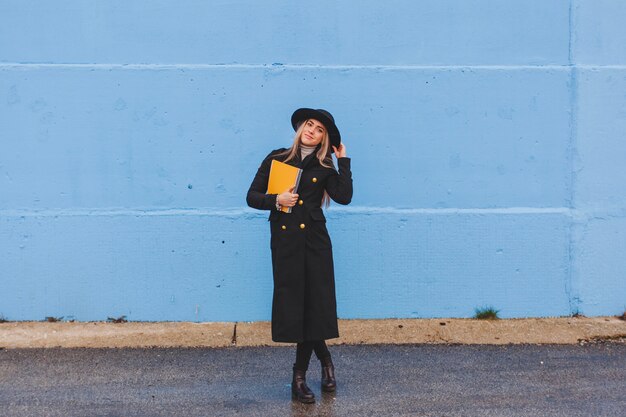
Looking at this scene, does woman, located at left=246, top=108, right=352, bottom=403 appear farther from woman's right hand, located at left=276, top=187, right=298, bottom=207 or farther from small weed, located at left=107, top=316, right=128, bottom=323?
small weed, located at left=107, top=316, right=128, bottom=323

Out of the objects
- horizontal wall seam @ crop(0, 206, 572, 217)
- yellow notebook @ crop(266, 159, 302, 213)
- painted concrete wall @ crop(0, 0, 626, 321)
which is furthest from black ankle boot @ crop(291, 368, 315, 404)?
horizontal wall seam @ crop(0, 206, 572, 217)

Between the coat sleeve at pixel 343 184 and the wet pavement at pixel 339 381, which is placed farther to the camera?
the coat sleeve at pixel 343 184

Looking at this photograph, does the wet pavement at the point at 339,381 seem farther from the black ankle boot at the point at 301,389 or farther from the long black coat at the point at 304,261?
the long black coat at the point at 304,261

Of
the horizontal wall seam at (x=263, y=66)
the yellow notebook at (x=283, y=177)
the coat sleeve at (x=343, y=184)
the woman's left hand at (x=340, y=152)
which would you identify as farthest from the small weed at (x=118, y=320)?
the woman's left hand at (x=340, y=152)

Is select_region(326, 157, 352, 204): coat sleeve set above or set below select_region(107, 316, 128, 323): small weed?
above

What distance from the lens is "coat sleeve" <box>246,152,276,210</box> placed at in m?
5.26

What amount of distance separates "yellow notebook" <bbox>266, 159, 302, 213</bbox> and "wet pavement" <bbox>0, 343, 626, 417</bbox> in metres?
1.22

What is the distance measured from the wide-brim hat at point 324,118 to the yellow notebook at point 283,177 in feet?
1.03

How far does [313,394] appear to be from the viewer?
5.33 metres

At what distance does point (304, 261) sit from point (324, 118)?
33.8 inches

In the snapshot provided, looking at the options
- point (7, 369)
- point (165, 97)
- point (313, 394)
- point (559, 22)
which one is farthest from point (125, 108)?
point (559, 22)

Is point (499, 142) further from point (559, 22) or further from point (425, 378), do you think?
point (425, 378)

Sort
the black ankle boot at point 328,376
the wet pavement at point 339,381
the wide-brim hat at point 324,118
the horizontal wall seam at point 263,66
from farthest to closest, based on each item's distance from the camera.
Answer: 1. the horizontal wall seam at point 263,66
2. the black ankle boot at point 328,376
3. the wide-brim hat at point 324,118
4. the wet pavement at point 339,381

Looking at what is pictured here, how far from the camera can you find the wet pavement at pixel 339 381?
16.9ft
